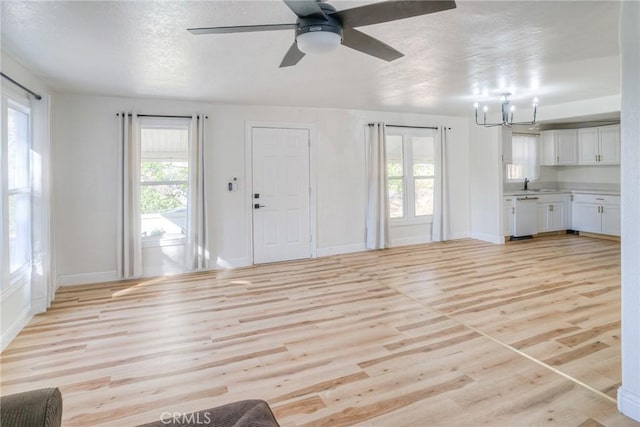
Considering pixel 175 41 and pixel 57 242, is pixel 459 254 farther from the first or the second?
pixel 57 242

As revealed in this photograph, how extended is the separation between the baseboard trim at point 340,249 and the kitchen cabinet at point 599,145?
208 inches

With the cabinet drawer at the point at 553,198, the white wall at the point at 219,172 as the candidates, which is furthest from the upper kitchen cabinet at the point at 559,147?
the white wall at the point at 219,172

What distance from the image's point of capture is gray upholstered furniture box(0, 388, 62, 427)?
1096 mm

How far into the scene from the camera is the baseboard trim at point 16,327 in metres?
3.13

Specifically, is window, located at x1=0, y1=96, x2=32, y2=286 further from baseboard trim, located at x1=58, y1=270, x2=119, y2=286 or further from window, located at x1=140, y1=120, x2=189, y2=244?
window, located at x1=140, y1=120, x2=189, y2=244

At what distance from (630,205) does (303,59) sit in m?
2.74

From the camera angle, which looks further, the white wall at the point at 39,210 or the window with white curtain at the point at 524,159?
the window with white curtain at the point at 524,159

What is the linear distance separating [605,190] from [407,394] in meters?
7.98

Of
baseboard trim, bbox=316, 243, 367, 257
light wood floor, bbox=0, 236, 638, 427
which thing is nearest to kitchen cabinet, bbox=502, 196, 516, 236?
light wood floor, bbox=0, 236, 638, 427

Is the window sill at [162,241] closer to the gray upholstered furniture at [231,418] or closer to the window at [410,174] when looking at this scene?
the window at [410,174]

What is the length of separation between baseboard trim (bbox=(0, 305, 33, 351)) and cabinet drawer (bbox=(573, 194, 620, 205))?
30.9ft

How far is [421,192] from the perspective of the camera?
7219 millimetres

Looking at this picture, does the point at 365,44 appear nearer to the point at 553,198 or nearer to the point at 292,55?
the point at 292,55

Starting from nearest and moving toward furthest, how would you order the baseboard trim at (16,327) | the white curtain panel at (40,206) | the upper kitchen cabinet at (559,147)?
the baseboard trim at (16,327)
the white curtain panel at (40,206)
the upper kitchen cabinet at (559,147)
